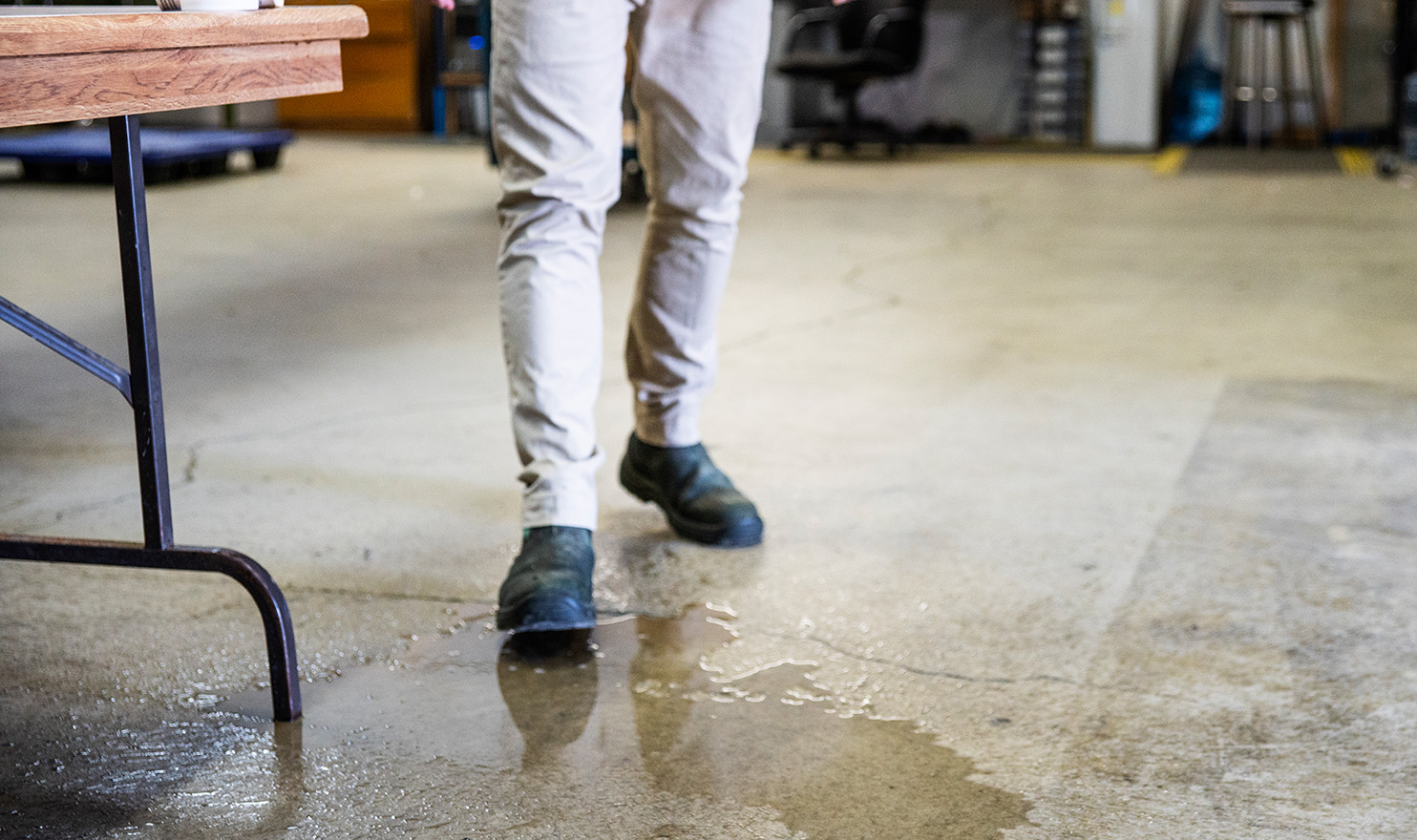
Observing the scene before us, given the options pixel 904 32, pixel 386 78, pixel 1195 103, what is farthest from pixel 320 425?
pixel 386 78

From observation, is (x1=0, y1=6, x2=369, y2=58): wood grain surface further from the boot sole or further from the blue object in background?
the blue object in background

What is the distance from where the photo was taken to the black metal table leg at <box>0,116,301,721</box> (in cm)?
101

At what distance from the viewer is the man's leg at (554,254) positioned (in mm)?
1221

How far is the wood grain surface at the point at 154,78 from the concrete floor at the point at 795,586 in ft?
1.52

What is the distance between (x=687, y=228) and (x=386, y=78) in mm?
6859

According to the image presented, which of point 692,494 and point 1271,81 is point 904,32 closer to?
point 1271,81

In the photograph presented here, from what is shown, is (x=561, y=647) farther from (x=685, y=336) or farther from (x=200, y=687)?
(x=685, y=336)

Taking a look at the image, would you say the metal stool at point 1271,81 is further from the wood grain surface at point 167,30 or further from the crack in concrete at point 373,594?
the wood grain surface at point 167,30

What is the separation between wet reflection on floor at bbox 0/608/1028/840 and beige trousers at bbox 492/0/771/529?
0.72 ft

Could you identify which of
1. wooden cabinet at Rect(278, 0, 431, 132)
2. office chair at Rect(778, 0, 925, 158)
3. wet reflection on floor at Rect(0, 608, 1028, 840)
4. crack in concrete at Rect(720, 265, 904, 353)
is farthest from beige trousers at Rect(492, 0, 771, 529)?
wooden cabinet at Rect(278, 0, 431, 132)

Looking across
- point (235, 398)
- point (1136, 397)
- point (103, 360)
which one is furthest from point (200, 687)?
point (1136, 397)

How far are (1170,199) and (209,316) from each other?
316cm

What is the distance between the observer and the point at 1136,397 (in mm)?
2123

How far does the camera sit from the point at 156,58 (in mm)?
836
